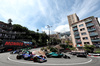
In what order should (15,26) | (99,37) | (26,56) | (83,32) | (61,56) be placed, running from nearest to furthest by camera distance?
(26,56)
(61,56)
(99,37)
(83,32)
(15,26)

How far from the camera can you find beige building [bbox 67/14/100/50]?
26116mm

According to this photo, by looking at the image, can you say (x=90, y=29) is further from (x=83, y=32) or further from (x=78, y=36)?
(x=78, y=36)

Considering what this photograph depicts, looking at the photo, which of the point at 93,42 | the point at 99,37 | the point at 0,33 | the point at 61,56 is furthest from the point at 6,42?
the point at 99,37

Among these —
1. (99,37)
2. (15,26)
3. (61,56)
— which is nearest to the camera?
(61,56)

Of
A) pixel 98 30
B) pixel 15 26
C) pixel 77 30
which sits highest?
pixel 15 26

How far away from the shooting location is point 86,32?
96.1 ft

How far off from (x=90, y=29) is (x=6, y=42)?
4910 cm

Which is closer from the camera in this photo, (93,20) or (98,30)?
(98,30)

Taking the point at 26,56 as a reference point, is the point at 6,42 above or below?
above

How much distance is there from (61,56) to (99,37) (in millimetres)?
24989

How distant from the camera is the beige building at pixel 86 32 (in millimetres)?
26116

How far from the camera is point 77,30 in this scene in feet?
112

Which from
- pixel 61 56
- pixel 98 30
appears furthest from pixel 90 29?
pixel 61 56

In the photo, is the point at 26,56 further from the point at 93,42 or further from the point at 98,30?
the point at 98,30
